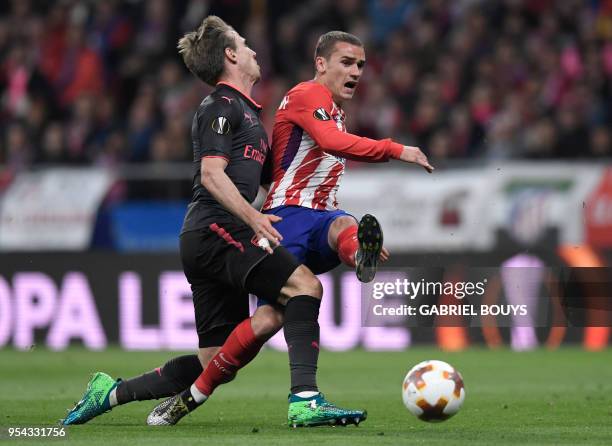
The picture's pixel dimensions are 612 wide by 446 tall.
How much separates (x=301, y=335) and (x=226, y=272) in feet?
1.71

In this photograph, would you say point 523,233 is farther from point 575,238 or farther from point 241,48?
point 241,48

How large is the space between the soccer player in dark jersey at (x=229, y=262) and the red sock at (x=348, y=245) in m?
0.20

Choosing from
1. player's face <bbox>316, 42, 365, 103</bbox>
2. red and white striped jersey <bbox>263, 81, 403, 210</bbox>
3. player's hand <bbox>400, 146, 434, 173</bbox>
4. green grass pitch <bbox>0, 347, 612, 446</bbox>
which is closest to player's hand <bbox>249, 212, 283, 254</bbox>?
red and white striped jersey <bbox>263, 81, 403, 210</bbox>

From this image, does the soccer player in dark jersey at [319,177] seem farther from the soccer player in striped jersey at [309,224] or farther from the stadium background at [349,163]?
the stadium background at [349,163]

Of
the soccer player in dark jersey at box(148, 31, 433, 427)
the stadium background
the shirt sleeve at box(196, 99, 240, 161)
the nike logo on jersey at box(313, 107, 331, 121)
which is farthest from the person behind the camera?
the stadium background

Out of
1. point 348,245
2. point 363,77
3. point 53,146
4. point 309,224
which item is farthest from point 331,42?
point 363,77

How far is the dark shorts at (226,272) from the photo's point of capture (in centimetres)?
698

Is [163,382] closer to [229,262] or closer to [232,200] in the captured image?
[229,262]

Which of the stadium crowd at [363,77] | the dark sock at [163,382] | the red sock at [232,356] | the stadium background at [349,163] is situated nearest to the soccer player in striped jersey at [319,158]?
the red sock at [232,356]

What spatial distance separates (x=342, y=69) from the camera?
755cm

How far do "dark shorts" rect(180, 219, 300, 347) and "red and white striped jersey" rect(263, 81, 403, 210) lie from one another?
18.4 inches

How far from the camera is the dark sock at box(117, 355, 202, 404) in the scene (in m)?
7.39

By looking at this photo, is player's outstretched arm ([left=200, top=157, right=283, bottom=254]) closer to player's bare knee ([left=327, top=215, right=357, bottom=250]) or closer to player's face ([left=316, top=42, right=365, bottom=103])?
player's bare knee ([left=327, top=215, right=357, bottom=250])

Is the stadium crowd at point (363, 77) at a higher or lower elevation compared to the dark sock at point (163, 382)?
higher
